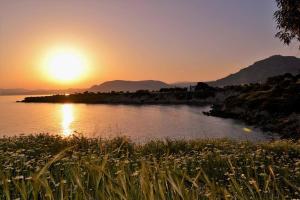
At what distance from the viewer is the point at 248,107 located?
75875mm

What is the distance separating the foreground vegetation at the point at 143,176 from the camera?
5402 mm

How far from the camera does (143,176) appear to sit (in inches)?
213

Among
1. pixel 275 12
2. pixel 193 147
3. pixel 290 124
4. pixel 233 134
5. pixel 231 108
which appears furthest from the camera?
pixel 231 108

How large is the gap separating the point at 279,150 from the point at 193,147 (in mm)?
4145

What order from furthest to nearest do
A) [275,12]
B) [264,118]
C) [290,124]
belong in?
[264,118] < [290,124] < [275,12]

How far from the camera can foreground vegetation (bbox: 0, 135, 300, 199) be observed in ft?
17.7

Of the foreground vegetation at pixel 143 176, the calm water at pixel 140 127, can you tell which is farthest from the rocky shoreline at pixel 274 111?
the foreground vegetation at pixel 143 176

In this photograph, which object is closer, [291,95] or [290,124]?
[290,124]

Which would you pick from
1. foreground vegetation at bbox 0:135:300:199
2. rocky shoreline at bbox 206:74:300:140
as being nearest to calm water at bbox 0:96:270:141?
rocky shoreline at bbox 206:74:300:140

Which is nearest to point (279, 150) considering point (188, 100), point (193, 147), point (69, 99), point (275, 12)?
point (193, 147)

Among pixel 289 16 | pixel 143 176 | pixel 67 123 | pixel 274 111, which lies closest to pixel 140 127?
pixel 67 123

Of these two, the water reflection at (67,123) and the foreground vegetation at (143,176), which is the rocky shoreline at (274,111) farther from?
the foreground vegetation at (143,176)

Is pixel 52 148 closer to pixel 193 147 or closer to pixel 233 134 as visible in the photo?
pixel 193 147

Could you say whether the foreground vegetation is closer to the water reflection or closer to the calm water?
the calm water
